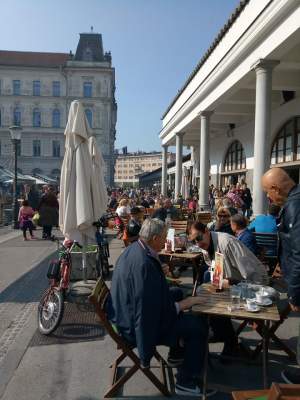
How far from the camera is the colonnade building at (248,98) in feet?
28.6

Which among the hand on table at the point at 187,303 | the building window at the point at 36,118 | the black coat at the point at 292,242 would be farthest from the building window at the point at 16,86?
the black coat at the point at 292,242

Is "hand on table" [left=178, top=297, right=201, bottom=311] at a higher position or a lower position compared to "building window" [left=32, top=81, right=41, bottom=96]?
lower

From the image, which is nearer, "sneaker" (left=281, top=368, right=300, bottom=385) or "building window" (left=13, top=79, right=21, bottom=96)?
"sneaker" (left=281, top=368, right=300, bottom=385)

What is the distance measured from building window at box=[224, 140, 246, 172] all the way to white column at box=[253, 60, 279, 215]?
33.2 feet

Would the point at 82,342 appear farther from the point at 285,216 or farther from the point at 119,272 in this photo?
the point at 285,216

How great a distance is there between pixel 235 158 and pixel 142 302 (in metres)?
18.6

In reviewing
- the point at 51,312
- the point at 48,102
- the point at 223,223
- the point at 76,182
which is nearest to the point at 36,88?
the point at 48,102

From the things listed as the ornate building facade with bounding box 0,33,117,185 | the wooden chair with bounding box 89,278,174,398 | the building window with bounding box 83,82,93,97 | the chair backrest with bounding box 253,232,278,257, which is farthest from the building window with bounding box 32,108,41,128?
the wooden chair with bounding box 89,278,174,398

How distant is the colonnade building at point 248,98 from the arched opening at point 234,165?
52 mm

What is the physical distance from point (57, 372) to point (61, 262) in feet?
6.30

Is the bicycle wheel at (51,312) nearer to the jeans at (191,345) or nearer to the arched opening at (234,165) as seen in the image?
the jeans at (191,345)

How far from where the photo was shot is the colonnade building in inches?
343

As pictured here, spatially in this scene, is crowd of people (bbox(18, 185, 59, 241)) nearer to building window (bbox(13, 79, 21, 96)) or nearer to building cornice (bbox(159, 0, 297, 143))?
building cornice (bbox(159, 0, 297, 143))

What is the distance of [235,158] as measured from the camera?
20.9m
